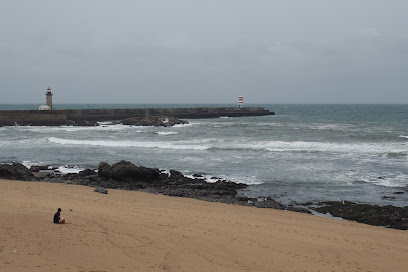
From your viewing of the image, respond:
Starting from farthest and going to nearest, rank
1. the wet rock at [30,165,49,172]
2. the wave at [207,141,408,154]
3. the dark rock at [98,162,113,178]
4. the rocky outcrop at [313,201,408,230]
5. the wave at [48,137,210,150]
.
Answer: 1. the wave at [48,137,210,150]
2. the wave at [207,141,408,154]
3. the wet rock at [30,165,49,172]
4. the dark rock at [98,162,113,178]
5. the rocky outcrop at [313,201,408,230]

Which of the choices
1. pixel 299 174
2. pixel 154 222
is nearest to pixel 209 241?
pixel 154 222

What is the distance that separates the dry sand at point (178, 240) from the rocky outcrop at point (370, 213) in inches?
22.1

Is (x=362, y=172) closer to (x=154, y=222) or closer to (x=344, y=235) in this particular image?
(x=344, y=235)

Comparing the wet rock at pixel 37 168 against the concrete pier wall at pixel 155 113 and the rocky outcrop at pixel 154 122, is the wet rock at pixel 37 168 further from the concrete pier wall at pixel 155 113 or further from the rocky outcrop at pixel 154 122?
the concrete pier wall at pixel 155 113

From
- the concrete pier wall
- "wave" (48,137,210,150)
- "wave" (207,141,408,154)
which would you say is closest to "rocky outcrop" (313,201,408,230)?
"wave" (207,141,408,154)

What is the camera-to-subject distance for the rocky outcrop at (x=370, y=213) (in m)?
9.45

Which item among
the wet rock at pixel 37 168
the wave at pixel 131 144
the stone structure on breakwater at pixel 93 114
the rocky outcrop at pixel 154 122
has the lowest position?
the wet rock at pixel 37 168

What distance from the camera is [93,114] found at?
47625 millimetres

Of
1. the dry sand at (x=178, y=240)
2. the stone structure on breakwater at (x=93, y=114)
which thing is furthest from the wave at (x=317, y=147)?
the stone structure on breakwater at (x=93, y=114)

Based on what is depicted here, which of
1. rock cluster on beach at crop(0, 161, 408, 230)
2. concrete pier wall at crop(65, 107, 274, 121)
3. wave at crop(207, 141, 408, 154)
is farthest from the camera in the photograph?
concrete pier wall at crop(65, 107, 274, 121)

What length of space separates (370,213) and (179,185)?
5508mm

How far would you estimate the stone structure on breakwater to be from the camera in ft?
128

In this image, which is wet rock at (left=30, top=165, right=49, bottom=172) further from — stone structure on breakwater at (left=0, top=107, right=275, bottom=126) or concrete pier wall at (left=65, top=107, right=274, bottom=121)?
concrete pier wall at (left=65, top=107, right=274, bottom=121)

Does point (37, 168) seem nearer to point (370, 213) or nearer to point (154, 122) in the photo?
point (370, 213)
